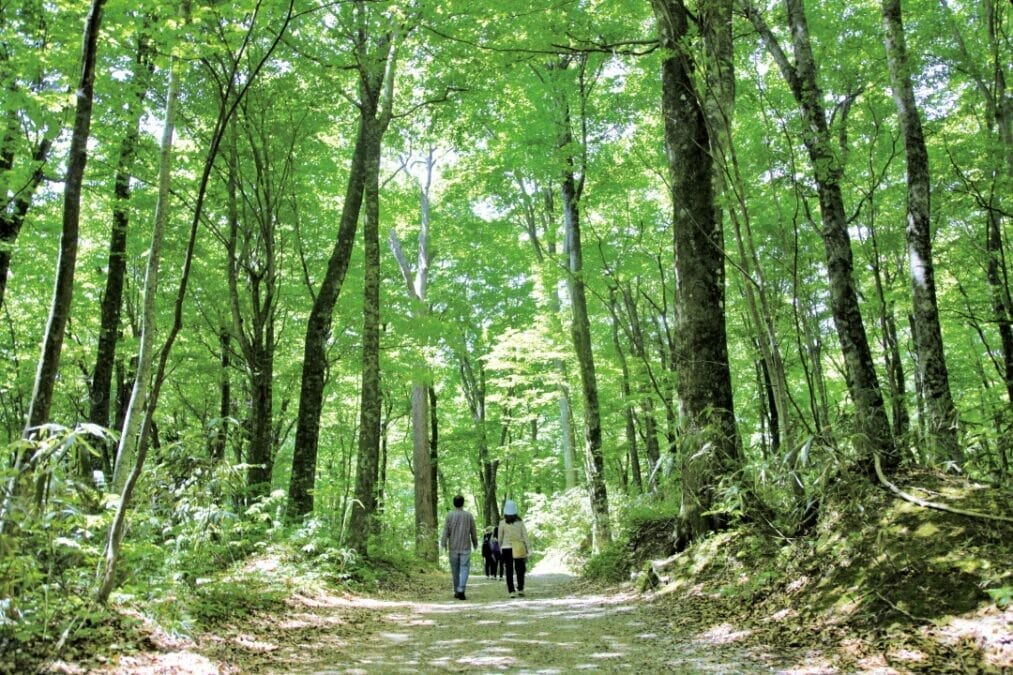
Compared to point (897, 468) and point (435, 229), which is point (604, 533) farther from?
point (435, 229)

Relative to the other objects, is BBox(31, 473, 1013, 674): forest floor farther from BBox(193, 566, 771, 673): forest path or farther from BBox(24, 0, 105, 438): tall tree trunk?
BBox(24, 0, 105, 438): tall tree trunk

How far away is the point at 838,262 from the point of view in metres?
7.93

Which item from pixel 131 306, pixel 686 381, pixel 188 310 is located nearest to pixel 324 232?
pixel 188 310

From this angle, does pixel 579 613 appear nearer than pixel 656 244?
Yes

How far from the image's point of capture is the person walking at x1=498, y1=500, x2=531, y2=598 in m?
10.6

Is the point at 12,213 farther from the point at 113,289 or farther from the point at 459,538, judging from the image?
the point at 459,538

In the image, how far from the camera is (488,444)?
2709cm

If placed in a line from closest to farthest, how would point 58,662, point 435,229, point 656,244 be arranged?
point 58,662
point 656,244
point 435,229

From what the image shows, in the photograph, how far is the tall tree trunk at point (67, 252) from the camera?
4.32 metres

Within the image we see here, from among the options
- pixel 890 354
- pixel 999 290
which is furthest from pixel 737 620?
pixel 890 354

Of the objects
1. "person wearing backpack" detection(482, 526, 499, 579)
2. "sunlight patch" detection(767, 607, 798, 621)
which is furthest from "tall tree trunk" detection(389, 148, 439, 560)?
"sunlight patch" detection(767, 607, 798, 621)

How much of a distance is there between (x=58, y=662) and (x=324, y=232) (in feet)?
50.9

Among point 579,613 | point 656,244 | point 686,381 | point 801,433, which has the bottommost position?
point 579,613

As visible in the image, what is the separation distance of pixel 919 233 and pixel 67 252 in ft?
30.5
